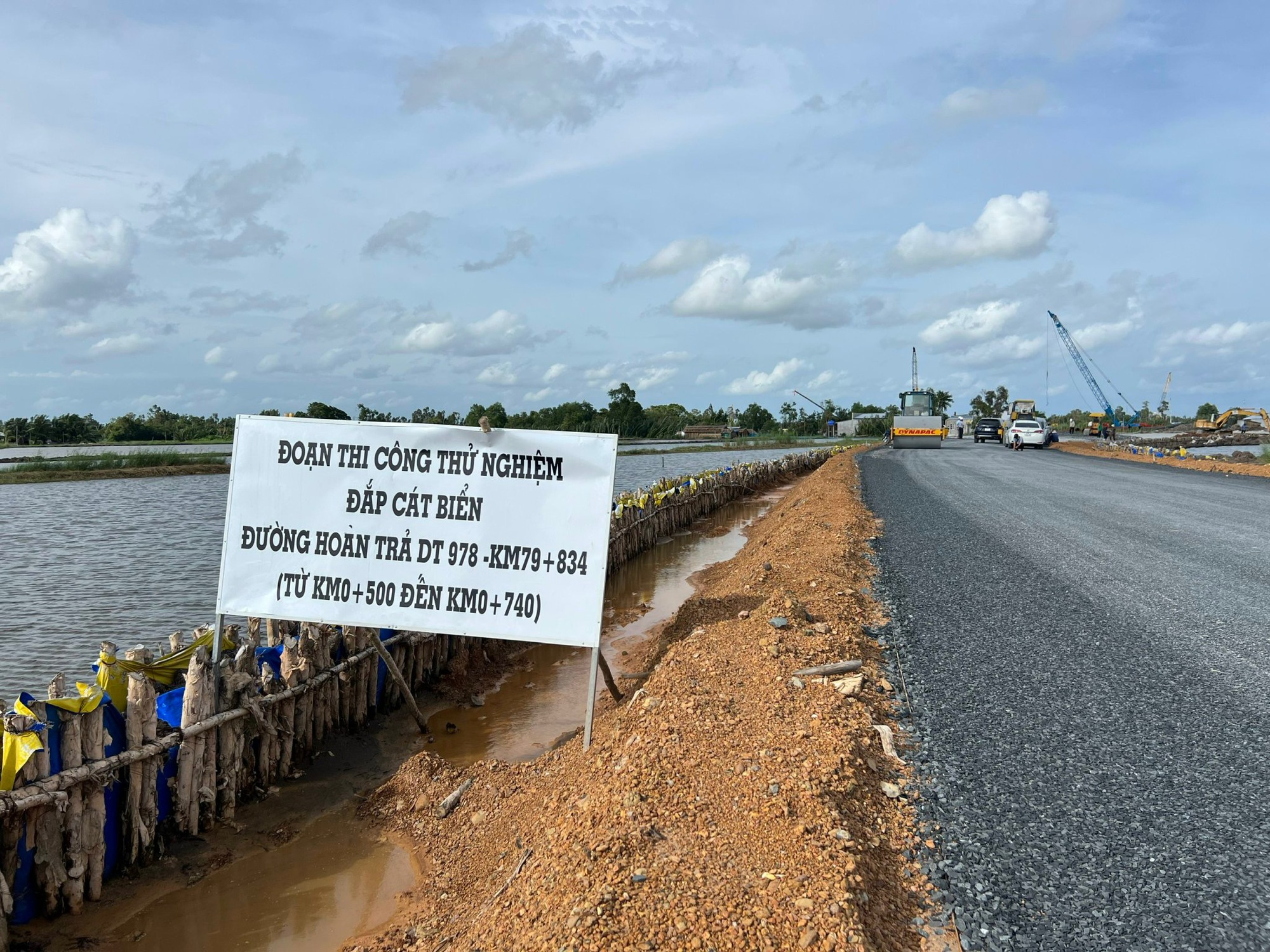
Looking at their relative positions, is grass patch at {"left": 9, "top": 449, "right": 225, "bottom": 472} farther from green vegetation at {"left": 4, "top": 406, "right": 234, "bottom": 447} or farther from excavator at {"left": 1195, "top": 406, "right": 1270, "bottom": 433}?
excavator at {"left": 1195, "top": 406, "right": 1270, "bottom": 433}

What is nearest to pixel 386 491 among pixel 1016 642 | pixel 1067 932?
pixel 1067 932

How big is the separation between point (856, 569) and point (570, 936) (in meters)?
6.80

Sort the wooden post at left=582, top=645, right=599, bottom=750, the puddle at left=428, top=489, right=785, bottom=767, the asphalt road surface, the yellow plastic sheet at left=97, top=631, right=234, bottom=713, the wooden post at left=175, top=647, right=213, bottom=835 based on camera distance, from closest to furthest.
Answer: the asphalt road surface → the yellow plastic sheet at left=97, top=631, right=234, bottom=713 → the wooden post at left=175, top=647, right=213, bottom=835 → the wooden post at left=582, top=645, right=599, bottom=750 → the puddle at left=428, top=489, right=785, bottom=767

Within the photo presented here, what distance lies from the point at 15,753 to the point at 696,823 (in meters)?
3.47

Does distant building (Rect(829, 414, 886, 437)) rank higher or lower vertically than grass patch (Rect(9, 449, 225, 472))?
higher

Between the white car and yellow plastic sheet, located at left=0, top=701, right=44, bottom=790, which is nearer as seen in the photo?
yellow plastic sheet, located at left=0, top=701, right=44, bottom=790

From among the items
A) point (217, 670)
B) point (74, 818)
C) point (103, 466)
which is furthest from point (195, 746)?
point (103, 466)

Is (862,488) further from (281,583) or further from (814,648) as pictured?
(281,583)

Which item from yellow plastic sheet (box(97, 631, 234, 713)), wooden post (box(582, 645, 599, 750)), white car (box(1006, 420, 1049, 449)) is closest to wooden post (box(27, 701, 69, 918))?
yellow plastic sheet (box(97, 631, 234, 713))

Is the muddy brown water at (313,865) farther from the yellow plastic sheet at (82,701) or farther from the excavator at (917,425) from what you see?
the excavator at (917,425)

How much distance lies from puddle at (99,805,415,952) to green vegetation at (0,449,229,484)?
40.1 meters

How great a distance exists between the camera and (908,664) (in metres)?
5.74

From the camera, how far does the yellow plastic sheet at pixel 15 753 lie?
3.94 metres

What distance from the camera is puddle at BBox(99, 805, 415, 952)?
168 inches
